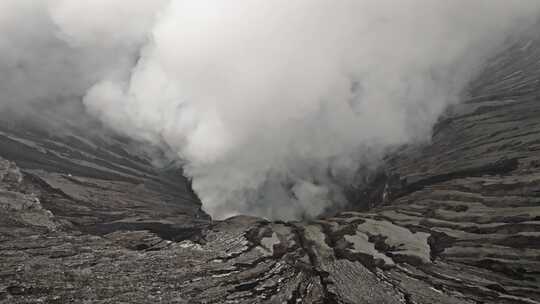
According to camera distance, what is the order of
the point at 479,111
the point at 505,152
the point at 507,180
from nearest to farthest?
the point at 507,180
the point at 505,152
the point at 479,111

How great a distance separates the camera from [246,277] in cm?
5544

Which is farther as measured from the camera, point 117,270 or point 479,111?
point 479,111

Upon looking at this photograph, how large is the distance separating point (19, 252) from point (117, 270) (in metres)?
12.5

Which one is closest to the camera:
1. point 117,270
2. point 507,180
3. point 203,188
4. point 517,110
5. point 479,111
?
point 117,270

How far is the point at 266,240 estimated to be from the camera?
2830 inches

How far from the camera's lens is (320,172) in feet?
538

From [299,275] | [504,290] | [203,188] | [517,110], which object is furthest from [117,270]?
[517,110]

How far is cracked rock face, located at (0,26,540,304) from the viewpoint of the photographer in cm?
5103

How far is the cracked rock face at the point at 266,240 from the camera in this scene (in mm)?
51031

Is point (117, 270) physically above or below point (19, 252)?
below

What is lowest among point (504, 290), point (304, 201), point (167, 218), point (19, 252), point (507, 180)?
point (504, 290)

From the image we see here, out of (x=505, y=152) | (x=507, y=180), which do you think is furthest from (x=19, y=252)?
(x=505, y=152)

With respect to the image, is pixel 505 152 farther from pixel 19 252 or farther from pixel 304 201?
pixel 19 252

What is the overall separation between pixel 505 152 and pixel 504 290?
230 feet
